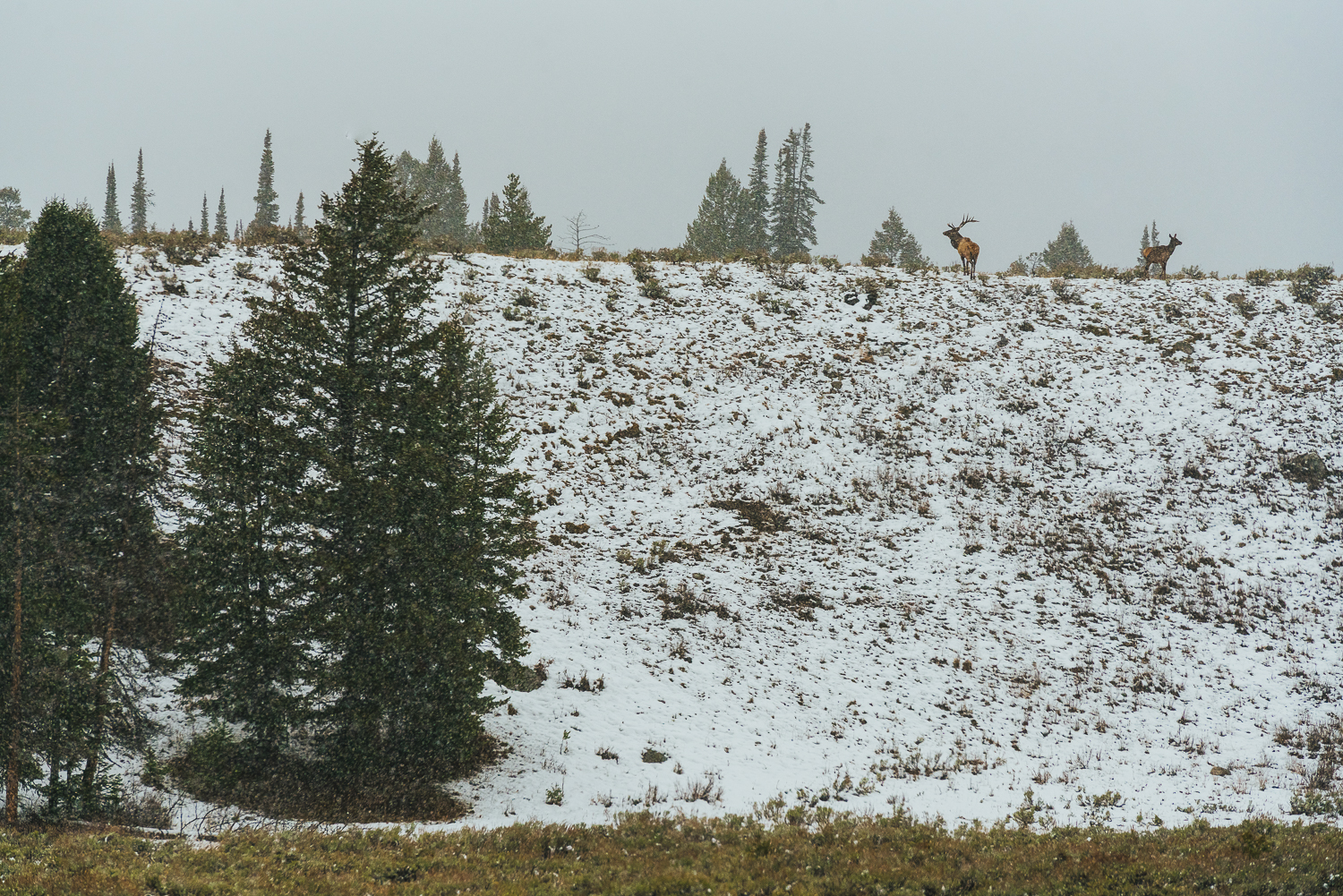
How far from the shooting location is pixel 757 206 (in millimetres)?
61219

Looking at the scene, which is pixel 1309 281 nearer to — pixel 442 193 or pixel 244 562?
pixel 244 562

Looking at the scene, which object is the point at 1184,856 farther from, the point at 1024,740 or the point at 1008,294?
the point at 1008,294

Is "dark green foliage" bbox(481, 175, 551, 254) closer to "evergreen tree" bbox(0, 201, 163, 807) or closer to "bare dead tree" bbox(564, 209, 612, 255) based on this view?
"bare dead tree" bbox(564, 209, 612, 255)

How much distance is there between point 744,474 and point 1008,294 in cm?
1992

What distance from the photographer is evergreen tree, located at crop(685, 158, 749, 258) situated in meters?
58.4

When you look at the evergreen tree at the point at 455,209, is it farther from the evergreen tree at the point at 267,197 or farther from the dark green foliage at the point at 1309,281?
the dark green foliage at the point at 1309,281

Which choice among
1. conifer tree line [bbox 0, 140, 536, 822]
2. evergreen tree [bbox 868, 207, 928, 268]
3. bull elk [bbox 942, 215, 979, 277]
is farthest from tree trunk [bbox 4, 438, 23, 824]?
evergreen tree [bbox 868, 207, 928, 268]

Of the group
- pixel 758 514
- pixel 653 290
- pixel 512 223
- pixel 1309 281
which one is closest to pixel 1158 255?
pixel 1309 281

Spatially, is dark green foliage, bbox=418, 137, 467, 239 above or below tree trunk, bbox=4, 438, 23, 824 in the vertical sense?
above

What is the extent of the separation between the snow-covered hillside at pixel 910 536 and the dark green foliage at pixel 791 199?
83.2ft

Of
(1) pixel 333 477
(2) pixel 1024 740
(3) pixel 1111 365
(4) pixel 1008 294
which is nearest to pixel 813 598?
(2) pixel 1024 740

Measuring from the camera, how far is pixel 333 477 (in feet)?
37.4

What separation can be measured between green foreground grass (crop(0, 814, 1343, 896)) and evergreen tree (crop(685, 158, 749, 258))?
52.3 m

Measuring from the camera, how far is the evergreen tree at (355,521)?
36.5 feet
